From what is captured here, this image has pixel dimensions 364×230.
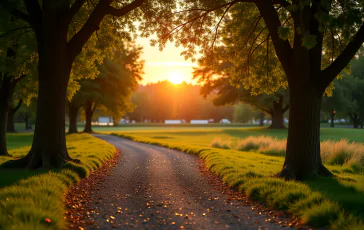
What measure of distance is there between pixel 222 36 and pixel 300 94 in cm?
563

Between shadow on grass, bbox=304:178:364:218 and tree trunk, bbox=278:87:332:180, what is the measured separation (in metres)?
0.63

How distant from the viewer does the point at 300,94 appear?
11.1 meters

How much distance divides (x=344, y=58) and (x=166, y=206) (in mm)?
7159

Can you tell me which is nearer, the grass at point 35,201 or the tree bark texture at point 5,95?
the grass at point 35,201

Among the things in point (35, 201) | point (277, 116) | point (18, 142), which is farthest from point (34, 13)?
point (277, 116)

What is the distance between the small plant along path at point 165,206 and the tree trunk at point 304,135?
2.85m

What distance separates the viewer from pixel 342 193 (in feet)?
27.8

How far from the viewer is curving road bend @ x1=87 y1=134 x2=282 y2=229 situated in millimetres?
6770

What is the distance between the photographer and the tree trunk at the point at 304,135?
11.0 meters

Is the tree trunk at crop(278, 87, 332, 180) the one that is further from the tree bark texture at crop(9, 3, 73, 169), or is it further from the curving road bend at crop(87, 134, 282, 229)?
the tree bark texture at crop(9, 3, 73, 169)

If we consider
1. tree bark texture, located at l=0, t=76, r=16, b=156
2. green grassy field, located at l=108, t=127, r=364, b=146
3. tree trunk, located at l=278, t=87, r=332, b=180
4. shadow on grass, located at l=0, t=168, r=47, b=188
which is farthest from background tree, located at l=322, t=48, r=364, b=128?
shadow on grass, located at l=0, t=168, r=47, b=188

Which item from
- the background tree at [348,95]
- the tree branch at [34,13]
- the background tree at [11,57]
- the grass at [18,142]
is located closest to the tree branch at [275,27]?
the tree branch at [34,13]

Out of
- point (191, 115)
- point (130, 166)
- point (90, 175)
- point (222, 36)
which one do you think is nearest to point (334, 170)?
point (222, 36)

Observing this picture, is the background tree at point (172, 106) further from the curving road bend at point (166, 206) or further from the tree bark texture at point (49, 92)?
the curving road bend at point (166, 206)
